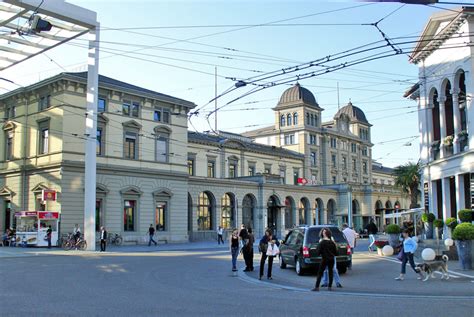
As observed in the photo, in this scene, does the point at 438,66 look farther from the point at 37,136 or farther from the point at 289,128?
the point at 289,128

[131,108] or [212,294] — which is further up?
[131,108]

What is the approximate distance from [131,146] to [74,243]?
11282 millimetres

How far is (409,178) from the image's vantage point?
59219mm

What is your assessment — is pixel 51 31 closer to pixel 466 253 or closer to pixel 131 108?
pixel 131 108

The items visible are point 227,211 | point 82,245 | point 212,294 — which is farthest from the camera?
point 227,211

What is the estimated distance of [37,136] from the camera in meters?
41.8

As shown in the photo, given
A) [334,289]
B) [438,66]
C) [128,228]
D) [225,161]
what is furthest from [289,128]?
[334,289]

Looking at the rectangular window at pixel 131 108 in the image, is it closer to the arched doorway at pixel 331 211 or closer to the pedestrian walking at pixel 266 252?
the pedestrian walking at pixel 266 252

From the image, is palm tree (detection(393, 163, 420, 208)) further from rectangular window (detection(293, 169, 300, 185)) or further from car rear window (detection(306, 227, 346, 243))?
car rear window (detection(306, 227, 346, 243))

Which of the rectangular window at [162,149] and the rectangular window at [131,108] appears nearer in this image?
the rectangular window at [131,108]

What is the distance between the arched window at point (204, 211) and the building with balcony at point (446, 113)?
84.4ft

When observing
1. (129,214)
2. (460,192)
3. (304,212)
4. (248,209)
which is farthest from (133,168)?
(304,212)

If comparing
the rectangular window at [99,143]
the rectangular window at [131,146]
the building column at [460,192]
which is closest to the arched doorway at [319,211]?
the rectangular window at [131,146]

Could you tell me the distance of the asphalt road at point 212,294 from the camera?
10.8 meters
